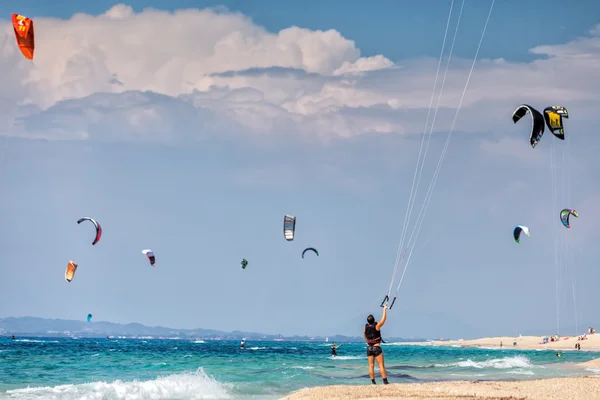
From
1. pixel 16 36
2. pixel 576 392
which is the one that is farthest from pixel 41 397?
pixel 576 392

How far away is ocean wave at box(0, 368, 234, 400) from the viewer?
833 inches

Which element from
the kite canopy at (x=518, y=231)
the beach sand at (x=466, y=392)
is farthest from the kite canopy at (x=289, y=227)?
the beach sand at (x=466, y=392)

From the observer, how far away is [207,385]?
2294 centimetres

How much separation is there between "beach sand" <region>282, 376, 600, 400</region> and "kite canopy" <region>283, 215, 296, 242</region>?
22.8 meters

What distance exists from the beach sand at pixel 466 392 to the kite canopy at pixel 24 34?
9825 millimetres

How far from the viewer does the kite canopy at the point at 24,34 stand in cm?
1733

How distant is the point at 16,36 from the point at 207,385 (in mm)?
11474

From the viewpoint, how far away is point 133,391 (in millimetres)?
21500

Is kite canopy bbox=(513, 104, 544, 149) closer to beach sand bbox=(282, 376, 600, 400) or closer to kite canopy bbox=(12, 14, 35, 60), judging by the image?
beach sand bbox=(282, 376, 600, 400)

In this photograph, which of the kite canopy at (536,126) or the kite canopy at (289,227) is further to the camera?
the kite canopy at (289,227)

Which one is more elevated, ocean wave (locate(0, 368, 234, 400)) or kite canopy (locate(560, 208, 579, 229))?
kite canopy (locate(560, 208, 579, 229))

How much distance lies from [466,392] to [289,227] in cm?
2464

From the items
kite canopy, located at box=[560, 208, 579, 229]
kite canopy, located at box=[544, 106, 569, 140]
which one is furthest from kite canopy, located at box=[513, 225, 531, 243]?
kite canopy, located at box=[544, 106, 569, 140]

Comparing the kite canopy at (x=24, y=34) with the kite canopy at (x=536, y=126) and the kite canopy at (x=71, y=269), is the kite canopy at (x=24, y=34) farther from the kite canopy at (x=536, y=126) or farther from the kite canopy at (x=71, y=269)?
the kite canopy at (x=71, y=269)
